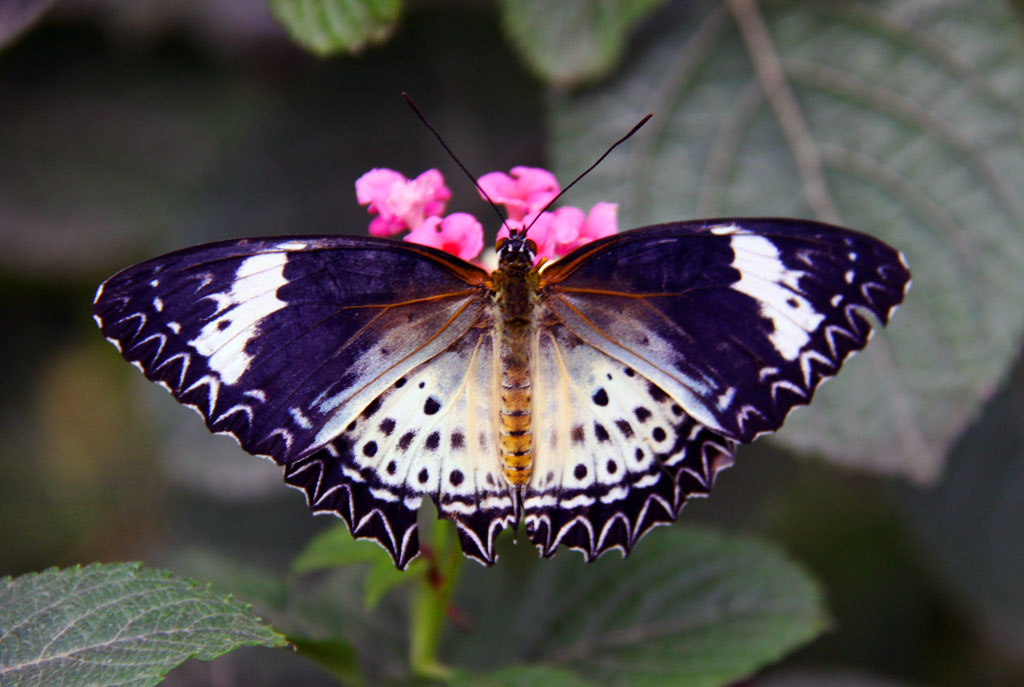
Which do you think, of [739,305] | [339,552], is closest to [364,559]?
[339,552]

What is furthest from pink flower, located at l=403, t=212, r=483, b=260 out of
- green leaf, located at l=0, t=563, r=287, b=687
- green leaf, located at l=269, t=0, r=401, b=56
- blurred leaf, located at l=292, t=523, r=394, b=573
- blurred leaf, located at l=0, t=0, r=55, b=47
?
blurred leaf, located at l=0, t=0, r=55, b=47

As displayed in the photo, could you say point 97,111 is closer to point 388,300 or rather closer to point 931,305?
point 388,300

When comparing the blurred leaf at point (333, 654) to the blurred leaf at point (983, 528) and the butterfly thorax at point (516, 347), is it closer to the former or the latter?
the butterfly thorax at point (516, 347)

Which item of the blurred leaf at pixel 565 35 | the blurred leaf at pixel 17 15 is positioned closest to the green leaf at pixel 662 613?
the blurred leaf at pixel 565 35

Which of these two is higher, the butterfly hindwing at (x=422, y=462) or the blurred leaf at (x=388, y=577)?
the butterfly hindwing at (x=422, y=462)

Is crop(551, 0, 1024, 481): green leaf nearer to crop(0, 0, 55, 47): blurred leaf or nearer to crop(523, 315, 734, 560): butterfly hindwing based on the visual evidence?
crop(523, 315, 734, 560): butterfly hindwing

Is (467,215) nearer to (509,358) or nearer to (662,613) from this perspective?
(509,358)
